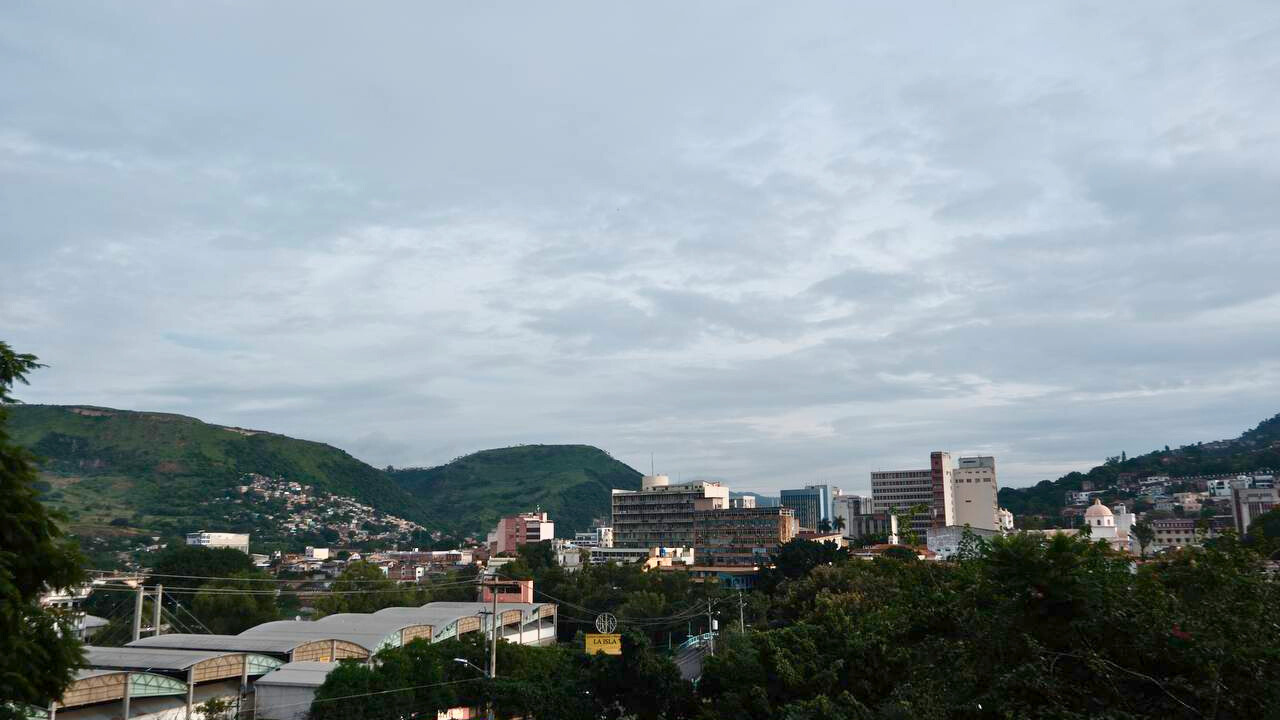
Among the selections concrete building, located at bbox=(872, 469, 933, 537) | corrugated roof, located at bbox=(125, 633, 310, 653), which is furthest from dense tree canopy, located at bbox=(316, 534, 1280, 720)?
concrete building, located at bbox=(872, 469, 933, 537)

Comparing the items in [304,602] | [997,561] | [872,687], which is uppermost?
[997,561]

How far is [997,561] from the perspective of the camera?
43.2 ft

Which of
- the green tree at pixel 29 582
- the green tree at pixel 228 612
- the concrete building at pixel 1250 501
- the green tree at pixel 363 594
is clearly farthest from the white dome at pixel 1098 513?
the green tree at pixel 29 582

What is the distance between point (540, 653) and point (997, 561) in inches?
1301

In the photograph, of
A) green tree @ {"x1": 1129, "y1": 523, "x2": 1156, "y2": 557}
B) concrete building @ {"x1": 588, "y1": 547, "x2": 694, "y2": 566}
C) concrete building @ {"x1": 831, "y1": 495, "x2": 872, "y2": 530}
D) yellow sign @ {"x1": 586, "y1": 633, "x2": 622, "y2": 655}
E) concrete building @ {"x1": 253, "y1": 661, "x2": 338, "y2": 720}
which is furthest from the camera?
concrete building @ {"x1": 831, "y1": 495, "x2": 872, "y2": 530}

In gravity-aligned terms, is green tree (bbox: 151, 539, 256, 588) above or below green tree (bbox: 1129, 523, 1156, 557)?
below

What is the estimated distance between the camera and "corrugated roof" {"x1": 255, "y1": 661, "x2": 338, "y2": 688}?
116ft

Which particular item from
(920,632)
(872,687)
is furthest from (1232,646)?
(872,687)

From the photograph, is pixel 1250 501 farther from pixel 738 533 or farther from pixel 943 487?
pixel 738 533

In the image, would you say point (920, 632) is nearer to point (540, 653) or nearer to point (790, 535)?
point (540, 653)

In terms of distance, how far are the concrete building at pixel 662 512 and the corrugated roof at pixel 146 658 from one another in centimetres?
8362

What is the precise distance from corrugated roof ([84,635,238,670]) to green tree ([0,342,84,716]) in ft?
82.0

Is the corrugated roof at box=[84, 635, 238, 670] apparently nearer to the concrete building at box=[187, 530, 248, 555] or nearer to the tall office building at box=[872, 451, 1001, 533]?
the concrete building at box=[187, 530, 248, 555]

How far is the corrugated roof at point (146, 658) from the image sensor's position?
34.2 metres
